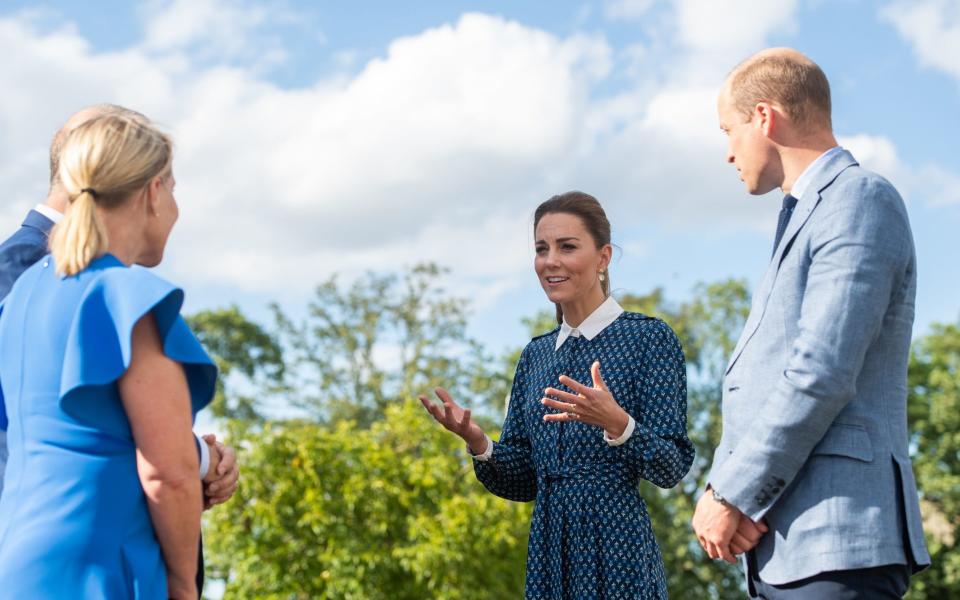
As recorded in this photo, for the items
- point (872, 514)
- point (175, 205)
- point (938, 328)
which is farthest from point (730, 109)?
point (938, 328)

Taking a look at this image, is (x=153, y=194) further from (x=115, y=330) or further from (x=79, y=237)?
(x=115, y=330)

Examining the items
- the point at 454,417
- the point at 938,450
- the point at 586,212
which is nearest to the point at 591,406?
the point at 454,417

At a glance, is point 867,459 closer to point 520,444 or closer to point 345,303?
point 520,444

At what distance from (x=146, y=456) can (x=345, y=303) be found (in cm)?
3099

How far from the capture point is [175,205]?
10.1ft

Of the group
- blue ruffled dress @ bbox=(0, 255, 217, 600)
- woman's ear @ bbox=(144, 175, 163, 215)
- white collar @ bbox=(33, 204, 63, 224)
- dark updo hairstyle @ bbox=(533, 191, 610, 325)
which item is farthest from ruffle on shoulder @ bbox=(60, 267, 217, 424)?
dark updo hairstyle @ bbox=(533, 191, 610, 325)

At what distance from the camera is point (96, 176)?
9.39 ft

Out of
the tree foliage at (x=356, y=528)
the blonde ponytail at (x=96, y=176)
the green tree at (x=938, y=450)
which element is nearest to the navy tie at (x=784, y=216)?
the blonde ponytail at (x=96, y=176)

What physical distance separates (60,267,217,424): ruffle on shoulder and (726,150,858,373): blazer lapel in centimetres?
155

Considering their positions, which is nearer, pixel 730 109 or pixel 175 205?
pixel 175 205

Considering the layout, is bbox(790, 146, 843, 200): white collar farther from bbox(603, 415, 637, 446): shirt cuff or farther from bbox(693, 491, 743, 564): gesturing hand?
bbox(603, 415, 637, 446): shirt cuff

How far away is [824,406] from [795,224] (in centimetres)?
59

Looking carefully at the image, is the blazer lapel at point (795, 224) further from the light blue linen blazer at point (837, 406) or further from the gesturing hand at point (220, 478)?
the gesturing hand at point (220, 478)

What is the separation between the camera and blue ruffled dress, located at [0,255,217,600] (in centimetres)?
267
